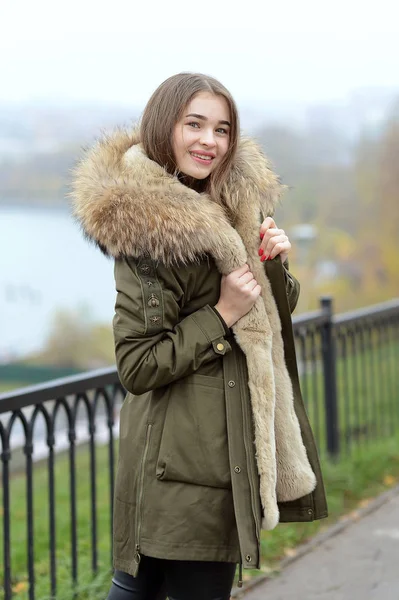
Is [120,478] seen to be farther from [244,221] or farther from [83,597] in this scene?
[83,597]

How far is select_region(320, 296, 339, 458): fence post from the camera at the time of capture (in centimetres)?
536

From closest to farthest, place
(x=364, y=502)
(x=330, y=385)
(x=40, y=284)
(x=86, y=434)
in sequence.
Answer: (x=364, y=502) → (x=330, y=385) → (x=86, y=434) → (x=40, y=284)

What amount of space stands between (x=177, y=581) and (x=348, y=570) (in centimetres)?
187

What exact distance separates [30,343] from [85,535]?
135 feet

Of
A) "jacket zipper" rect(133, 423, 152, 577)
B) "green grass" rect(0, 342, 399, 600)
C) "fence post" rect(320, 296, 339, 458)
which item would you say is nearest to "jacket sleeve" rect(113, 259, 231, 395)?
"jacket zipper" rect(133, 423, 152, 577)

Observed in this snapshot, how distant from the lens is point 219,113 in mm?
2186

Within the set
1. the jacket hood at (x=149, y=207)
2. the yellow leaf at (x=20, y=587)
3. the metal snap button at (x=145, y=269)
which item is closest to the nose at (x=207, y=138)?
the jacket hood at (x=149, y=207)

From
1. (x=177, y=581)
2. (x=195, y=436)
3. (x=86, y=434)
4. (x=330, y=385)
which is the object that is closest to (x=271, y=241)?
(x=195, y=436)

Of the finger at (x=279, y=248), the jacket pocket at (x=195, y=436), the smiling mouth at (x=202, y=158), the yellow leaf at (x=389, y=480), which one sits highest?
the smiling mouth at (x=202, y=158)

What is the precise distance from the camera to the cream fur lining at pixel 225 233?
6.82 feet

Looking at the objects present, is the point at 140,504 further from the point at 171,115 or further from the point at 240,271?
the point at 171,115

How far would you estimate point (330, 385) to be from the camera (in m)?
5.46

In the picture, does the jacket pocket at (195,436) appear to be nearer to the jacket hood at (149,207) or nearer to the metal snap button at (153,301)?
the metal snap button at (153,301)

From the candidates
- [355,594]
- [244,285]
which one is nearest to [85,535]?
[355,594]
